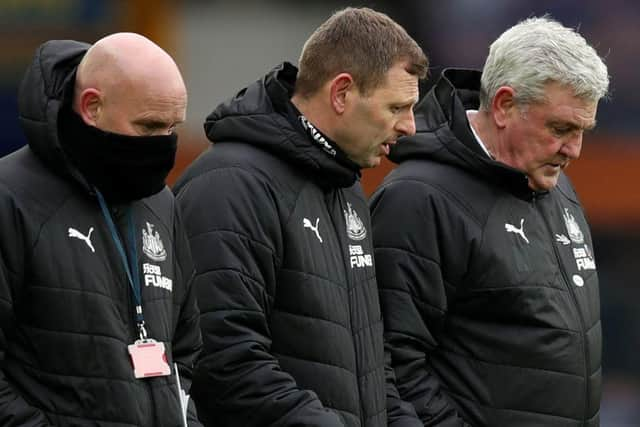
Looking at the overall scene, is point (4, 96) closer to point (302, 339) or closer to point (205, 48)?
point (205, 48)

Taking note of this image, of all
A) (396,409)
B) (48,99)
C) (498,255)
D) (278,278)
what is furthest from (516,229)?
(48,99)

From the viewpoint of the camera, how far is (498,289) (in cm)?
487

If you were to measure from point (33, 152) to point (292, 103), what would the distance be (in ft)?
2.71

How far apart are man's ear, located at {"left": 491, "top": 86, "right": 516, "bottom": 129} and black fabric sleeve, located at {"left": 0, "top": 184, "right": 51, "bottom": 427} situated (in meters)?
1.67

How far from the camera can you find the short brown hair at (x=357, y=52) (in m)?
4.61

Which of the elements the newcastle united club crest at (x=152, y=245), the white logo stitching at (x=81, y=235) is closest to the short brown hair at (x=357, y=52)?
the newcastle united club crest at (x=152, y=245)

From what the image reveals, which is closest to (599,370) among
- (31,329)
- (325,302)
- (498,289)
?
(498,289)

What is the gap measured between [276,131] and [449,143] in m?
0.68

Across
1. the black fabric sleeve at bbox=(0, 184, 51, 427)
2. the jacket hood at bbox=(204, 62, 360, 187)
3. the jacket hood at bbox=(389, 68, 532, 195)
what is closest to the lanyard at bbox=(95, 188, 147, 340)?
the black fabric sleeve at bbox=(0, 184, 51, 427)

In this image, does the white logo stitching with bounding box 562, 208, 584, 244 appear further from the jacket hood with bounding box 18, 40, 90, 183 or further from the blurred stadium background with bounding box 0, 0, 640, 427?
the blurred stadium background with bounding box 0, 0, 640, 427

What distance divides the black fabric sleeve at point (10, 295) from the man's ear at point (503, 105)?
1667mm

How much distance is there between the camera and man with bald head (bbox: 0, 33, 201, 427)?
3.93 meters

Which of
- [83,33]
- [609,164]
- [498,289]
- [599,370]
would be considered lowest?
[609,164]

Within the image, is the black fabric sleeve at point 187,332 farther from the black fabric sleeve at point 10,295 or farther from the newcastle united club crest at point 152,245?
the black fabric sleeve at point 10,295
